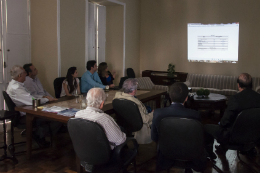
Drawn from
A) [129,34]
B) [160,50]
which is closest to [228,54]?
[160,50]

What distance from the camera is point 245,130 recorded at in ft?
9.96

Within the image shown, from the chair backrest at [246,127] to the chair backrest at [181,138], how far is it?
70cm

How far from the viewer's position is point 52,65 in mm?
5766

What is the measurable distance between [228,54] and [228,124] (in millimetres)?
5119

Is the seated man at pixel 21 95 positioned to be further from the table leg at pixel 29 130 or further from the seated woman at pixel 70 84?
the seated woman at pixel 70 84

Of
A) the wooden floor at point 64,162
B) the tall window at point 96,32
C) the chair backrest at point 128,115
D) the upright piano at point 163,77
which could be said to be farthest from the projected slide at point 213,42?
the chair backrest at point 128,115

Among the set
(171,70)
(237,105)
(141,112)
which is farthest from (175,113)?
(171,70)

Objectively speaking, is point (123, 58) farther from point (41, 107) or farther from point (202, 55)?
point (41, 107)

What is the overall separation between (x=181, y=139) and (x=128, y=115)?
3.76 ft

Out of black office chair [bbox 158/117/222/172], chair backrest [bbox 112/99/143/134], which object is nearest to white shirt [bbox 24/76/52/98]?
chair backrest [bbox 112/99/143/134]

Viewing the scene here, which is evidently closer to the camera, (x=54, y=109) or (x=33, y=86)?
(x=54, y=109)

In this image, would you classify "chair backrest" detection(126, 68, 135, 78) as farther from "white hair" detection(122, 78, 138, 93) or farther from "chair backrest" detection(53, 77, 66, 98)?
"white hair" detection(122, 78, 138, 93)

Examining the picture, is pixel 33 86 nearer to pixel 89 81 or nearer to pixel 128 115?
pixel 89 81

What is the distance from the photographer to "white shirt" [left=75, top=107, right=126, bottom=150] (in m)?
2.51
